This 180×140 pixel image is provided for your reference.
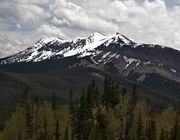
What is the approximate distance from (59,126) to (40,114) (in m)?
9.39

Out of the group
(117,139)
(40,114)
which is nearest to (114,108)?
(117,139)

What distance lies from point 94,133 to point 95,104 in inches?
406

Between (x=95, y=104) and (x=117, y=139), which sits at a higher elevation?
(x=95, y=104)

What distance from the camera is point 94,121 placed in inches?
5408

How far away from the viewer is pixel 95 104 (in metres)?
144

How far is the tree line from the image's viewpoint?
137m

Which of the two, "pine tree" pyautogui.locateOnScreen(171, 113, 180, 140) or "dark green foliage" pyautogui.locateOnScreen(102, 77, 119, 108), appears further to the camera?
"dark green foliage" pyautogui.locateOnScreen(102, 77, 119, 108)

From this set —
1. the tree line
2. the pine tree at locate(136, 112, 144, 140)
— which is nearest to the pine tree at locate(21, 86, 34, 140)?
the tree line

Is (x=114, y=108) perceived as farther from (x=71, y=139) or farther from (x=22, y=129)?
(x=22, y=129)

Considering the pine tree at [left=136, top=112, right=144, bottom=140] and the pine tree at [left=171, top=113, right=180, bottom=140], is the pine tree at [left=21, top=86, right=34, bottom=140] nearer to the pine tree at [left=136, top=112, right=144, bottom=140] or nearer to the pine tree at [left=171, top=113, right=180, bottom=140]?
the pine tree at [left=136, top=112, right=144, bottom=140]

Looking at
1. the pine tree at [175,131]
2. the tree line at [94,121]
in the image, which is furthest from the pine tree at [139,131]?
the pine tree at [175,131]

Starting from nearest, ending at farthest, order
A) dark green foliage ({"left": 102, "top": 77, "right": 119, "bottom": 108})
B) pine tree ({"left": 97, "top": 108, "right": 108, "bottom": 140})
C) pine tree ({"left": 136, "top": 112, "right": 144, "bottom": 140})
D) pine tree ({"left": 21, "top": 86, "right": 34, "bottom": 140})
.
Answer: pine tree ({"left": 97, "top": 108, "right": 108, "bottom": 140}) < pine tree ({"left": 136, "top": 112, "right": 144, "bottom": 140}) < dark green foliage ({"left": 102, "top": 77, "right": 119, "bottom": 108}) < pine tree ({"left": 21, "top": 86, "right": 34, "bottom": 140})

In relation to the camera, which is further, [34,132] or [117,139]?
[34,132]

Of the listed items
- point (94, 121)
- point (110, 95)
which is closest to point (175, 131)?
point (110, 95)
